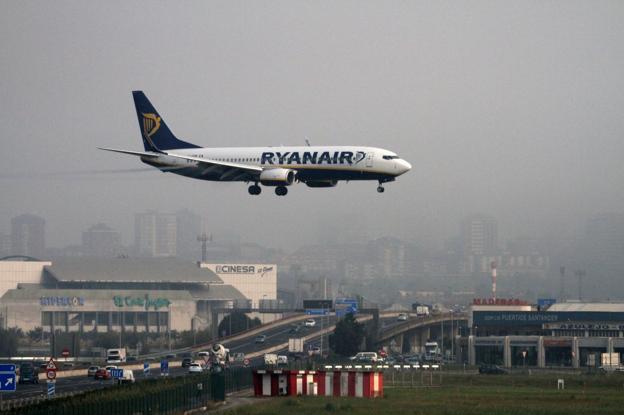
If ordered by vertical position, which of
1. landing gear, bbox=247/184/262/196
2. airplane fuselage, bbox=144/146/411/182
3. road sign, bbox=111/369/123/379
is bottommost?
road sign, bbox=111/369/123/379

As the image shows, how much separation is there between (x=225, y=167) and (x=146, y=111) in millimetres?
19062

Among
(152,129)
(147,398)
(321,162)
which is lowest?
(147,398)

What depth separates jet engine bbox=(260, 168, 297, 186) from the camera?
105000mm

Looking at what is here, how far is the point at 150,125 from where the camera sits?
12288 centimetres

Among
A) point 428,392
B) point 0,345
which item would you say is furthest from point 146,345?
point 428,392

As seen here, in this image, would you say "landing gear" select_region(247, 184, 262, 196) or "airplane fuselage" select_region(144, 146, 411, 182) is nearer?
"airplane fuselage" select_region(144, 146, 411, 182)

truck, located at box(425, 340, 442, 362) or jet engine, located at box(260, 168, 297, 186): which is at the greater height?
jet engine, located at box(260, 168, 297, 186)

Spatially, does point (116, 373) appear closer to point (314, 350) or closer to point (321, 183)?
point (321, 183)

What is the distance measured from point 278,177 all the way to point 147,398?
46472mm

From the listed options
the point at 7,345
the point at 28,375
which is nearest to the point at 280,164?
the point at 28,375

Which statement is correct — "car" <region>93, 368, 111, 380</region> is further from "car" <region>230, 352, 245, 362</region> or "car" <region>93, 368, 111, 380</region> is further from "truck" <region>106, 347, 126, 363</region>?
"car" <region>230, 352, 245, 362</region>

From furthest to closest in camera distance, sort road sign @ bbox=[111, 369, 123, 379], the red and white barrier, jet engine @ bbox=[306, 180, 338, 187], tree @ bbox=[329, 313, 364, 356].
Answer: tree @ bbox=[329, 313, 364, 356] < jet engine @ bbox=[306, 180, 338, 187] < road sign @ bbox=[111, 369, 123, 379] < the red and white barrier

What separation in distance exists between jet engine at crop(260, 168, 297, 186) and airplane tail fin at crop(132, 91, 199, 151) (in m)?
14.6

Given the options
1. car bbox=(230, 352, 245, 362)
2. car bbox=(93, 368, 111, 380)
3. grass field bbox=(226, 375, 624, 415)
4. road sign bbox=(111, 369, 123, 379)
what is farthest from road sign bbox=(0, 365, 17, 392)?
car bbox=(230, 352, 245, 362)
